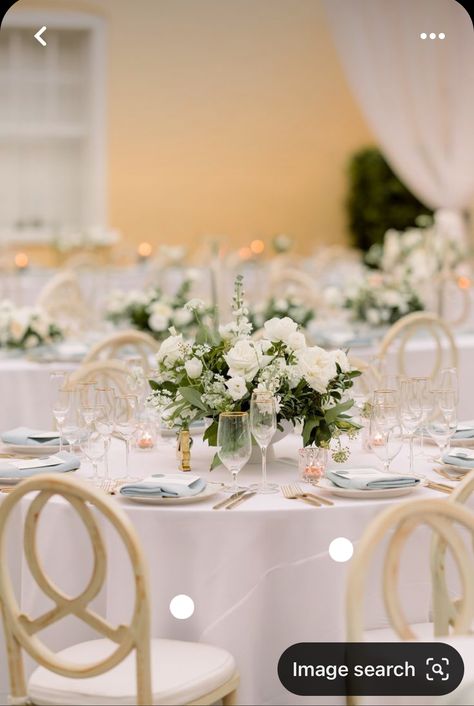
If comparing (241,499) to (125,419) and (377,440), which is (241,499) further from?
(377,440)

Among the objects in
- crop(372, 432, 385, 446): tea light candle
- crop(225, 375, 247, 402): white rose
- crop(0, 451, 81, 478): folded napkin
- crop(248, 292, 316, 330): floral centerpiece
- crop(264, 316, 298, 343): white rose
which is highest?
crop(248, 292, 316, 330): floral centerpiece

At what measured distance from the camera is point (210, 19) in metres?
10.7

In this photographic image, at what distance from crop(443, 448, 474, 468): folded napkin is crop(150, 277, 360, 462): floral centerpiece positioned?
0.26 m

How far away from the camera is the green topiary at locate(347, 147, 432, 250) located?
1084cm

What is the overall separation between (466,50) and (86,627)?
16.8ft

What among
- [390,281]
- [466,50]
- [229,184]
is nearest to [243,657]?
[390,281]

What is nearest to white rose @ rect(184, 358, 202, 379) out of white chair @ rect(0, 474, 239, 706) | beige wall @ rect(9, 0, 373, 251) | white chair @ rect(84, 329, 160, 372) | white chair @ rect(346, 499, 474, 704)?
white chair @ rect(0, 474, 239, 706)

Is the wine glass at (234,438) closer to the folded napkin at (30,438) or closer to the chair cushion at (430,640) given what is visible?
the chair cushion at (430,640)

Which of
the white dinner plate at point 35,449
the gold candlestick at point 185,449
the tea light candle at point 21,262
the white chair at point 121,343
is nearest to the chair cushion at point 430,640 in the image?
the gold candlestick at point 185,449

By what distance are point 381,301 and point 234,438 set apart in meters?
3.17

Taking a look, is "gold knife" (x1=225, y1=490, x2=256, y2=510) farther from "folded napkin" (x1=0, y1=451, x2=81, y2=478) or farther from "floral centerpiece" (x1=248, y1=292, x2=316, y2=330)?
"floral centerpiece" (x1=248, y1=292, x2=316, y2=330)

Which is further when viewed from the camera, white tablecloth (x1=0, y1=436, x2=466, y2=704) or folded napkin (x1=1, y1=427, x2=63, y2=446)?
folded napkin (x1=1, y1=427, x2=63, y2=446)

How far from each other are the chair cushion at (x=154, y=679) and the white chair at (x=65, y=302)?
3.61 m

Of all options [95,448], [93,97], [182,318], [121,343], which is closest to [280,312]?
[182,318]
